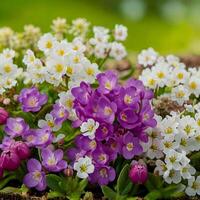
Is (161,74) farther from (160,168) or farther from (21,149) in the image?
(21,149)

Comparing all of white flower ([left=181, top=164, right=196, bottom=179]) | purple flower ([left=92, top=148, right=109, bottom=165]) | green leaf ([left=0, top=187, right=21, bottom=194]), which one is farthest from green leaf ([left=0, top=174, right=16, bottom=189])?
white flower ([left=181, top=164, right=196, bottom=179])

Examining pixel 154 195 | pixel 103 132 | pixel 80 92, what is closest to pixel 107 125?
pixel 103 132

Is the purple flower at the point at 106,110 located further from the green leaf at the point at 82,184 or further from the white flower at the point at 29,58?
the white flower at the point at 29,58

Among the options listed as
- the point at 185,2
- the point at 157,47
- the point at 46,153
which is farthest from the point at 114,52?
the point at 185,2

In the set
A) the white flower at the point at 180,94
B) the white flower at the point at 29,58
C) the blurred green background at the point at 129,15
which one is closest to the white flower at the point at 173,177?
the white flower at the point at 180,94

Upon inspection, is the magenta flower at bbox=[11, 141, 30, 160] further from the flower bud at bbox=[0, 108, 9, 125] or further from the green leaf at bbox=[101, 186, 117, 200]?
the green leaf at bbox=[101, 186, 117, 200]
